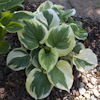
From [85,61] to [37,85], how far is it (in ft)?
1.76

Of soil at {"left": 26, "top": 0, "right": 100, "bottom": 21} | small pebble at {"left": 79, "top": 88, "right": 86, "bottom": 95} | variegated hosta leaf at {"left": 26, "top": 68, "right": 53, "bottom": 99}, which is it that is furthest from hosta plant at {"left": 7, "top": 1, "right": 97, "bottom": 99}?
soil at {"left": 26, "top": 0, "right": 100, "bottom": 21}

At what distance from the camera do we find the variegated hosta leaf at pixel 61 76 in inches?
37.3

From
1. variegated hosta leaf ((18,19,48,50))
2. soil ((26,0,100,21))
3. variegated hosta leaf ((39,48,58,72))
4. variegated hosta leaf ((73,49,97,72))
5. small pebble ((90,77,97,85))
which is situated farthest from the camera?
soil ((26,0,100,21))

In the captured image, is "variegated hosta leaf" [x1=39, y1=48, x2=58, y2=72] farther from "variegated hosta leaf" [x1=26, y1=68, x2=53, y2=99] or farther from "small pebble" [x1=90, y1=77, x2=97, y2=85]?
"small pebble" [x1=90, y1=77, x2=97, y2=85]

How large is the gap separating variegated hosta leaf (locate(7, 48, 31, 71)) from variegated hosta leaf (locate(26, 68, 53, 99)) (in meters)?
0.13

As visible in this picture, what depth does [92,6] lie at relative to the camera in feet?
6.97

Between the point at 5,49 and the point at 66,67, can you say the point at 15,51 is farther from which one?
the point at 66,67

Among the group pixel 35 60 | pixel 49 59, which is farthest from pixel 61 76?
pixel 35 60

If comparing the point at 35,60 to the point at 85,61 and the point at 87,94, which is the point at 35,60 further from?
Answer: the point at 87,94

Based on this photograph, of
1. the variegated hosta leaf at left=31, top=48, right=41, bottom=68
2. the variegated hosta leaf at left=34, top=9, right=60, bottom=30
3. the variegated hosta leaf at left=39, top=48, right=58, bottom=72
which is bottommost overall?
the variegated hosta leaf at left=31, top=48, right=41, bottom=68

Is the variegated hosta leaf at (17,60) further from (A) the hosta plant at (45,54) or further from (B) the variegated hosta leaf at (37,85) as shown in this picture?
(B) the variegated hosta leaf at (37,85)

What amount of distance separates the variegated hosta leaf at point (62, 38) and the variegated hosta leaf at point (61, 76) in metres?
0.14

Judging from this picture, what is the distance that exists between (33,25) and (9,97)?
0.69 m

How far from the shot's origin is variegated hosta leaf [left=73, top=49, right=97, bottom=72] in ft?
3.67
